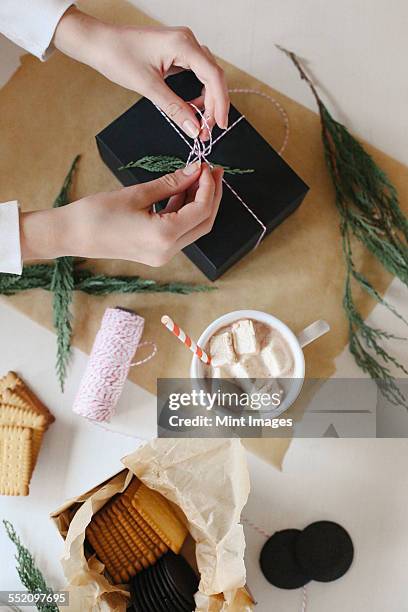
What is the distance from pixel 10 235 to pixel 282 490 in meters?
0.62

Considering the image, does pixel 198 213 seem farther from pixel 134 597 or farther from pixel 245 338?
pixel 134 597

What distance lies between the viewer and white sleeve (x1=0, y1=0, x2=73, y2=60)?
1.00 meters

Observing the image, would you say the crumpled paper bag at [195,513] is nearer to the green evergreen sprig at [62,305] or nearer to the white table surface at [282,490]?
the white table surface at [282,490]

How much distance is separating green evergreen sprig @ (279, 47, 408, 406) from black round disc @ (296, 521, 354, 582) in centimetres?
25

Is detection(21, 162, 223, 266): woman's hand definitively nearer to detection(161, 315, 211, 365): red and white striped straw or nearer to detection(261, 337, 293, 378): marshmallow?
detection(161, 315, 211, 365): red and white striped straw

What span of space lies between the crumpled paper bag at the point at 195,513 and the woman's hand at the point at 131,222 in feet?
0.99

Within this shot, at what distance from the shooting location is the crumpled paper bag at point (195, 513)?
0.96 metres

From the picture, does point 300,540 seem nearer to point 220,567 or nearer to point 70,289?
point 220,567

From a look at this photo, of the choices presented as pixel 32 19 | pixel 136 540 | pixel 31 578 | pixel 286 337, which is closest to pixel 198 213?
pixel 286 337

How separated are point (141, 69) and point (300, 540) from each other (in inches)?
31.7

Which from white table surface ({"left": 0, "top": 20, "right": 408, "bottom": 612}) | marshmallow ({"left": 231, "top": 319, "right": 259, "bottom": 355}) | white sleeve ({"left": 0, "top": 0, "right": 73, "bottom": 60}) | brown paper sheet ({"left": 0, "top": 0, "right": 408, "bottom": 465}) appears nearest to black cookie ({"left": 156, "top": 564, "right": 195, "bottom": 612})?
white table surface ({"left": 0, "top": 20, "right": 408, "bottom": 612})

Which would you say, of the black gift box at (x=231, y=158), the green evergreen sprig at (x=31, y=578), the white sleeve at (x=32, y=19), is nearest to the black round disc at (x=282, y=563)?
the green evergreen sprig at (x=31, y=578)

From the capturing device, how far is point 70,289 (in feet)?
3.77

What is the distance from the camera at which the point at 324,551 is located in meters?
1.11
